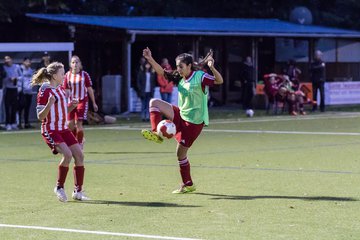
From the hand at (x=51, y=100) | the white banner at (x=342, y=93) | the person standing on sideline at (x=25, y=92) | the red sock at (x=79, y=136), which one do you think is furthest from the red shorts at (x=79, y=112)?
the white banner at (x=342, y=93)

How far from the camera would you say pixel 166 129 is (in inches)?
524

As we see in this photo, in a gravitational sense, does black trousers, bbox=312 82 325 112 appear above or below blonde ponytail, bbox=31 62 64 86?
below

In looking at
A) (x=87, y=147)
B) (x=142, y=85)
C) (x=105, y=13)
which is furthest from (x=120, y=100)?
(x=105, y=13)

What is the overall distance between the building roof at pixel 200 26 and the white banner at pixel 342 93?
7.18 ft

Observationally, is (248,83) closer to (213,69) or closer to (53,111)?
(213,69)

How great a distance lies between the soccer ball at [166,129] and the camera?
43.7 feet

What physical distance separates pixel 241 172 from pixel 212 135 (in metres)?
8.84

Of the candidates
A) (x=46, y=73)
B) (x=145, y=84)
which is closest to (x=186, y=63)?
(x=46, y=73)

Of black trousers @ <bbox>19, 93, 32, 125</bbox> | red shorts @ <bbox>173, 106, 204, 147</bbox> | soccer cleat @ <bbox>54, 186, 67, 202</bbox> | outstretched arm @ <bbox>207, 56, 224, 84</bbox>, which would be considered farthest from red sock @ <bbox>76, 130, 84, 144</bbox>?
black trousers @ <bbox>19, 93, 32, 125</bbox>

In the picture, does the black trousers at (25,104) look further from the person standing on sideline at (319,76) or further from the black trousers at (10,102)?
the person standing on sideline at (319,76)

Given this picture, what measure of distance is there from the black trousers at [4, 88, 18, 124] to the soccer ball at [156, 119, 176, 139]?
14.6 metres

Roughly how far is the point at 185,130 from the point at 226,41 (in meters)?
28.0

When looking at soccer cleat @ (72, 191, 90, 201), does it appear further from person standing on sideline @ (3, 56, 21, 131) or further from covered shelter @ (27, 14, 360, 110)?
covered shelter @ (27, 14, 360, 110)

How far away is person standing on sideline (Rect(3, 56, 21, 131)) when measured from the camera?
2739cm
